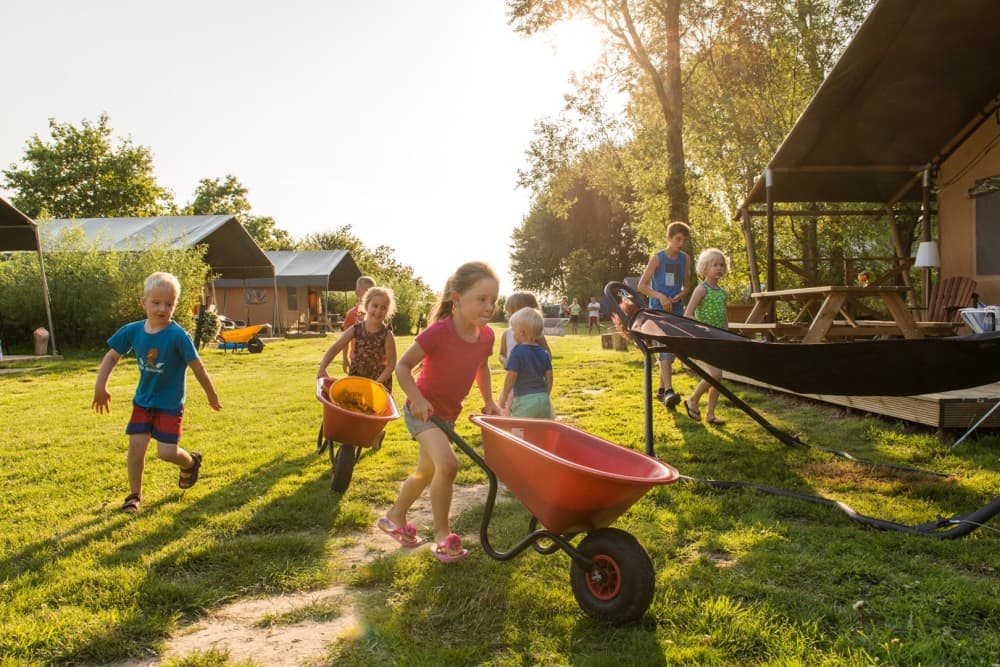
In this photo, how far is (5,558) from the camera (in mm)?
3324

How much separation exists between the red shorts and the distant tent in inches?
527

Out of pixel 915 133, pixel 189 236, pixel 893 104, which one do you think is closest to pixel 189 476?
pixel 893 104

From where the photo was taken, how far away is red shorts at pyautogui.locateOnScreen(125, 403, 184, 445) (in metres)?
4.20

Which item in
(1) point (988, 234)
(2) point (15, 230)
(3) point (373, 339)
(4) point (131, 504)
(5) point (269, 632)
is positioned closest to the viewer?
(5) point (269, 632)

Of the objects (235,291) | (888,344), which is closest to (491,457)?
(888,344)

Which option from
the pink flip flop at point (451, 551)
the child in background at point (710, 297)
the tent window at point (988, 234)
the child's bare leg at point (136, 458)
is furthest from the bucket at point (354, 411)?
the tent window at point (988, 234)

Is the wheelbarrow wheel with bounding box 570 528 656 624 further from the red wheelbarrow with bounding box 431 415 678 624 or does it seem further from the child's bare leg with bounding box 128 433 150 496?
the child's bare leg with bounding box 128 433 150 496

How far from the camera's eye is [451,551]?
320 cm

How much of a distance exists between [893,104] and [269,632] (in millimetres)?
8891

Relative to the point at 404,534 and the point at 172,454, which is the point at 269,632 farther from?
the point at 172,454

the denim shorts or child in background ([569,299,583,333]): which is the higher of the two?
child in background ([569,299,583,333])

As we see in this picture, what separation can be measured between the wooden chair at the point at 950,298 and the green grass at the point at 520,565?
398cm

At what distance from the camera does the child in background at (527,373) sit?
14.1ft

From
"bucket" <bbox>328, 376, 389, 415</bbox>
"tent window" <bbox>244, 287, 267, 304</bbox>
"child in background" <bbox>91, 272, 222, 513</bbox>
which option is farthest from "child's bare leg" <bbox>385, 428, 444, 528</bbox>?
"tent window" <bbox>244, 287, 267, 304</bbox>
